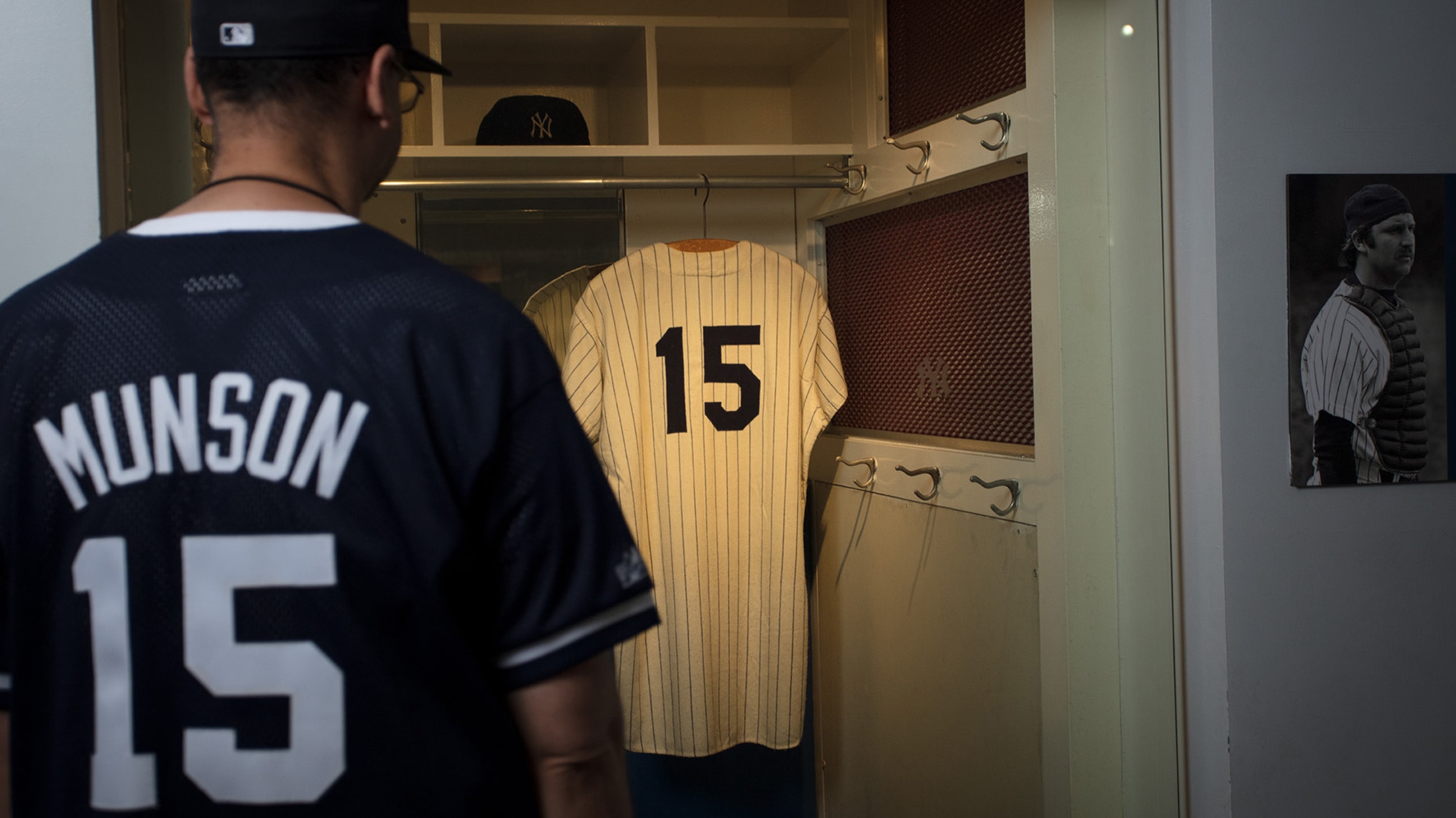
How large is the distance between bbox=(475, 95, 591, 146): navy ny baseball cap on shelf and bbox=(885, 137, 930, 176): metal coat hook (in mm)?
754

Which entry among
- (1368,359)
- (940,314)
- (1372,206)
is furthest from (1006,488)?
(1372,206)

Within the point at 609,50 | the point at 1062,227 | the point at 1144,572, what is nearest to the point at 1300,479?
the point at 1144,572

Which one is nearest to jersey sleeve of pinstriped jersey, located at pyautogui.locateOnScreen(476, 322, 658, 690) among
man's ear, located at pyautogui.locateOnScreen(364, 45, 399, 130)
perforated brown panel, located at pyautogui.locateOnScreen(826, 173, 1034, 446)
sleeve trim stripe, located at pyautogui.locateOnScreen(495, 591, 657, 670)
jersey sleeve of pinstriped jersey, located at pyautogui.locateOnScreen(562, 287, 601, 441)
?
sleeve trim stripe, located at pyautogui.locateOnScreen(495, 591, 657, 670)

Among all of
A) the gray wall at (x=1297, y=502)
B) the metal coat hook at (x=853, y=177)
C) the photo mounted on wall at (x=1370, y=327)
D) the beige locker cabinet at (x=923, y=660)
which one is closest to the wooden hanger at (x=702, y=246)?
the metal coat hook at (x=853, y=177)

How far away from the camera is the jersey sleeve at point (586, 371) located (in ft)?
7.18

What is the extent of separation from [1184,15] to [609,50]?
1521mm

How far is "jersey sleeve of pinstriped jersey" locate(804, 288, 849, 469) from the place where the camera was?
2223 mm

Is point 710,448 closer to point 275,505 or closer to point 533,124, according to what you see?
point 533,124

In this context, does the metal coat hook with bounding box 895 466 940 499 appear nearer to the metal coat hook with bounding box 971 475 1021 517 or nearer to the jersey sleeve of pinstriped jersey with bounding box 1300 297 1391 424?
the metal coat hook with bounding box 971 475 1021 517

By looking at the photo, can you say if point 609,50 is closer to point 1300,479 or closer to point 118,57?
point 118,57

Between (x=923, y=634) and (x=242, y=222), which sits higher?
(x=242, y=222)

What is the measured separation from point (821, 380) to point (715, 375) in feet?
0.78

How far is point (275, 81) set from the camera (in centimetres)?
69

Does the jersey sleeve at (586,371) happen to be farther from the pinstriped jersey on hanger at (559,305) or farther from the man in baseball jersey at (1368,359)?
the man in baseball jersey at (1368,359)
